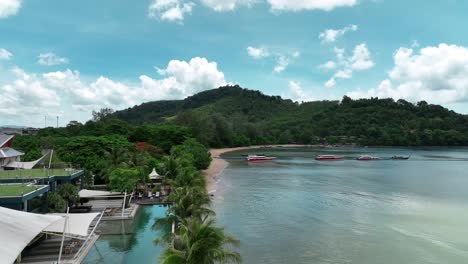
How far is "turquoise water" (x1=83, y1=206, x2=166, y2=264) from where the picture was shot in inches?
868

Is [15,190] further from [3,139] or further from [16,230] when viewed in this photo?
[3,139]

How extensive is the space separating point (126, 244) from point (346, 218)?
21.1 m

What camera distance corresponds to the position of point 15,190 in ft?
77.4

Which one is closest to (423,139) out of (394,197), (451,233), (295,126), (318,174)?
(295,126)

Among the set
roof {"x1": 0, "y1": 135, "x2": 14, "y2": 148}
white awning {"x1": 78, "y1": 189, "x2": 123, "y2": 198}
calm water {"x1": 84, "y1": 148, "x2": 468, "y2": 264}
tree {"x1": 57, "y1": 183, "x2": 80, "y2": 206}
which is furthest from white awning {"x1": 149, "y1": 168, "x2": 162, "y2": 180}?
roof {"x1": 0, "y1": 135, "x2": 14, "y2": 148}

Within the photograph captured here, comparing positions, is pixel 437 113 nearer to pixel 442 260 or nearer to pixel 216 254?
pixel 442 260

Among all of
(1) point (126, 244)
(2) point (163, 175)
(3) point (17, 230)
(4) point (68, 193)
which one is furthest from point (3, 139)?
(3) point (17, 230)

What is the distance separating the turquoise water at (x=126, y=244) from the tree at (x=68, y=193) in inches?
132

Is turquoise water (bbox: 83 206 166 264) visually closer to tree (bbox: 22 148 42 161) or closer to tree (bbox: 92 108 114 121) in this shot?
tree (bbox: 22 148 42 161)

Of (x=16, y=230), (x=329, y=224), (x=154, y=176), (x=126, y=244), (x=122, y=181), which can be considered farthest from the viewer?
(x=154, y=176)

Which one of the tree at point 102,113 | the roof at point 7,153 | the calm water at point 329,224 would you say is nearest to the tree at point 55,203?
the calm water at point 329,224

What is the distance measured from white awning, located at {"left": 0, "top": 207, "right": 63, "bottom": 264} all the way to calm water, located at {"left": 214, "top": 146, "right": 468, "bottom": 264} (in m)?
12.7

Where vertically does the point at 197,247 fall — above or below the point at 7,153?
below

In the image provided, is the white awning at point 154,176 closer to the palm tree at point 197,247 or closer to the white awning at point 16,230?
the white awning at point 16,230
